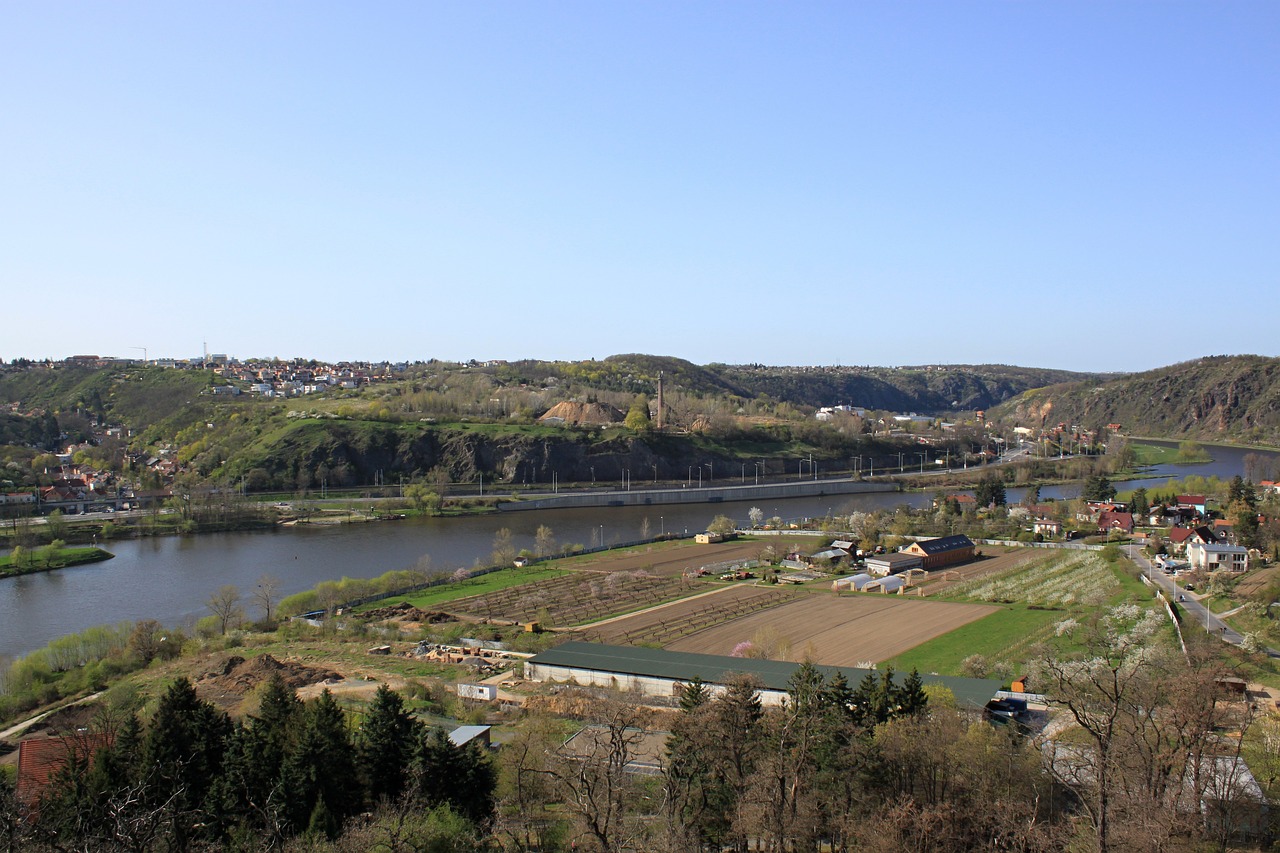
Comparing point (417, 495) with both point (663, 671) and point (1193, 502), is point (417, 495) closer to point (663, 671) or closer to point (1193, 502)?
point (663, 671)

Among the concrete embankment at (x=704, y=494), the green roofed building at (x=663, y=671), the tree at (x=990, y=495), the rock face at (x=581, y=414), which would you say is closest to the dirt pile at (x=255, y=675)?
the green roofed building at (x=663, y=671)

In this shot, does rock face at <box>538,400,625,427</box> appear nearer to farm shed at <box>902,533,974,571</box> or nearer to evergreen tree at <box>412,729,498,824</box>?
farm shed at <box>902,533,974,571</box>

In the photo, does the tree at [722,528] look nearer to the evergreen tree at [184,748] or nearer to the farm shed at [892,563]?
the farm shed at [892,563]

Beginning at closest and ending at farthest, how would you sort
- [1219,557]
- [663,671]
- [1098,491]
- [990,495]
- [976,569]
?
[663,671] → [1219,557] → [976,569] → [990,495] → [1098,491]

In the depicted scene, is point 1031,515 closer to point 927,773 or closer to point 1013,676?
point 1013,676

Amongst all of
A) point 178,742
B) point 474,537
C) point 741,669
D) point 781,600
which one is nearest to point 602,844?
point 178,742

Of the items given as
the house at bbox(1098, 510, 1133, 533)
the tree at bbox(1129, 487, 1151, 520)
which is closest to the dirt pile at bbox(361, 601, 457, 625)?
the house at bbox(1098, 510, 1133, 533)

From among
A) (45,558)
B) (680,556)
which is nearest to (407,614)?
(680,556)

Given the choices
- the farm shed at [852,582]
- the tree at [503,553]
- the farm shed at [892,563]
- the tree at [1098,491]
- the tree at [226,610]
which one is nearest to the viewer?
the tree at [226,610]
